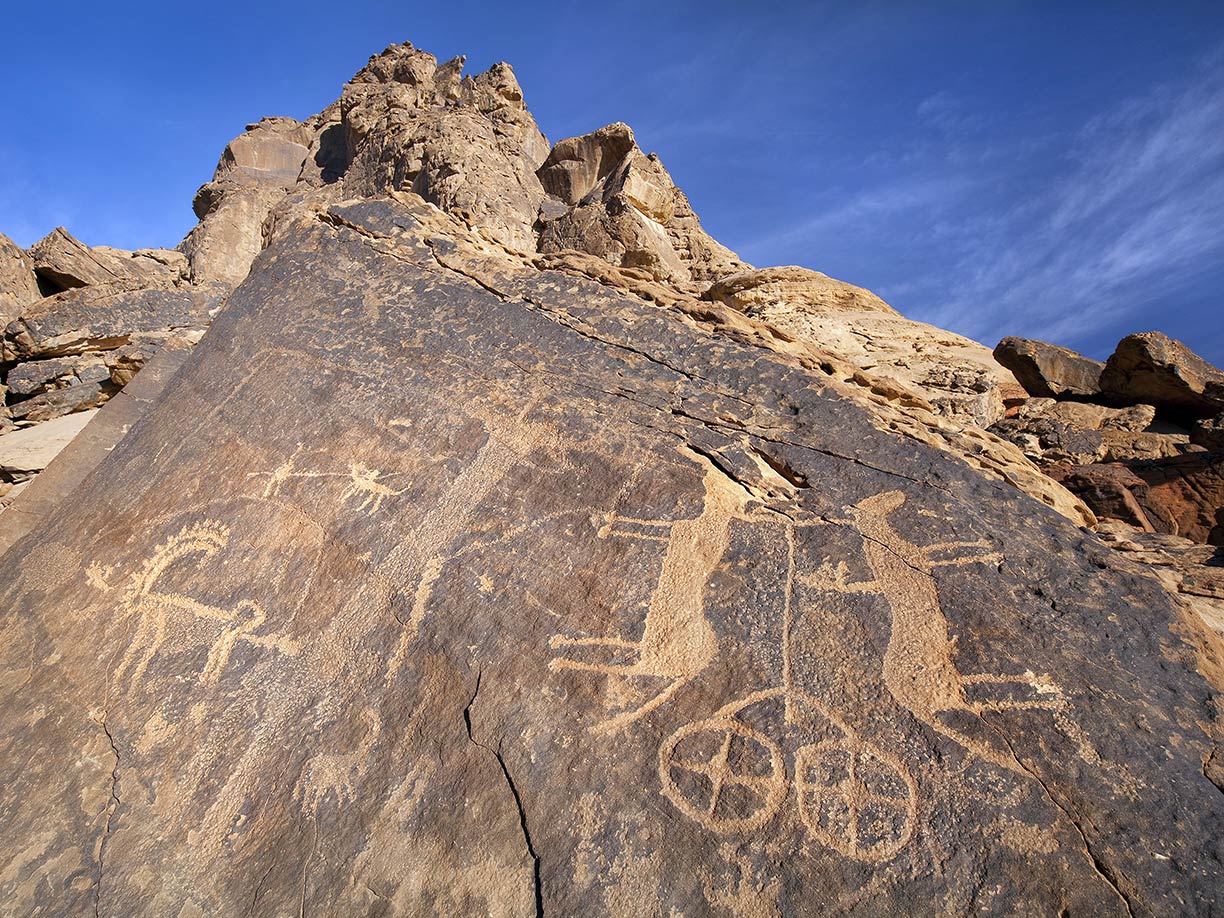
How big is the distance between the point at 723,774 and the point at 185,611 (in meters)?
2.04

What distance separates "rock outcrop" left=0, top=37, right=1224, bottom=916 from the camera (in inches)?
64.4

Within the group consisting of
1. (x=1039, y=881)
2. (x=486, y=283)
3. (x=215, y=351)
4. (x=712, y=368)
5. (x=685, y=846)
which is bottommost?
(x=685, y=846)

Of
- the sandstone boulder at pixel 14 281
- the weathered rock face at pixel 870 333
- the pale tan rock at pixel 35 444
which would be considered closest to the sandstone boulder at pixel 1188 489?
the weathered rock face at pixel 870 333

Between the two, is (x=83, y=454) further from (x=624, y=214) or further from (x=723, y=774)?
(x=624, y=214)

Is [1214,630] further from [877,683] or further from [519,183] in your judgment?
[519,183]

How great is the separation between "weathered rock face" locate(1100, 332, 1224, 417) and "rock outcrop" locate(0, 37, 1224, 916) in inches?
213

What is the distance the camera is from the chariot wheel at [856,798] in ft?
5.26

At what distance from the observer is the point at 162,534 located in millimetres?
2664

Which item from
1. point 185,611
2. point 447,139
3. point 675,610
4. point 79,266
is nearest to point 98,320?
point 79,266

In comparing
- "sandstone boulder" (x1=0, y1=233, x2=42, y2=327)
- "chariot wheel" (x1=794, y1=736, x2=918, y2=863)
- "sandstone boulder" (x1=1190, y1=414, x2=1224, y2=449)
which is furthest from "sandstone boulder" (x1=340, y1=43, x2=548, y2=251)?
"sandstone boulder" (x1=1190, y1=414, x2=1224, y2=449)

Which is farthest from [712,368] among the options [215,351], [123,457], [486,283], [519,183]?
[519,183]

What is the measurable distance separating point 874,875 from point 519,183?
10573 millimetres

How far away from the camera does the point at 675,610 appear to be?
2131mm

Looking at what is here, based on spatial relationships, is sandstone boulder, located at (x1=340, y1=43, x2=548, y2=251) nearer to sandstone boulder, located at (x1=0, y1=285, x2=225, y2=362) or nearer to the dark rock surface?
sandstone boulder, located at (x1=0, y1=285, x2=225, y2=362)
